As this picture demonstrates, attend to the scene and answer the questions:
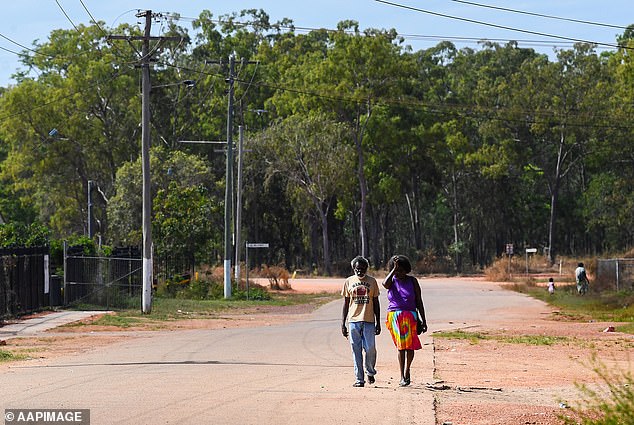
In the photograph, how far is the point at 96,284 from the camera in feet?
124

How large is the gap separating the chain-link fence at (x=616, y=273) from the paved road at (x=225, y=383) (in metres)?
24.0

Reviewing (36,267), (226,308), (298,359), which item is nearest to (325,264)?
(226,308)

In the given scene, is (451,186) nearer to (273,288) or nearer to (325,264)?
(325,264)

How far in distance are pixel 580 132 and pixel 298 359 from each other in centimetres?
6655

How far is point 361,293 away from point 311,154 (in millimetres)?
62959

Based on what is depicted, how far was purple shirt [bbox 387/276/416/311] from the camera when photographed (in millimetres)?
15164

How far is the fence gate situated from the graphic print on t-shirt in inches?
859

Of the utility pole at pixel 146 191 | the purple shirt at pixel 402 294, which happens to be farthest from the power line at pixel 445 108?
the purple shirt at pixel 402 294

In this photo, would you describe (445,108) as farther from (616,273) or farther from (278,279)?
(616,273)

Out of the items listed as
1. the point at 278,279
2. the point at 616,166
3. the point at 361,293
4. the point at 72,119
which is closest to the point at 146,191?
the point at 361,293

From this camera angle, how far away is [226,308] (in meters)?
39.8

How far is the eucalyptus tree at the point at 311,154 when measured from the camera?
77.6 meters

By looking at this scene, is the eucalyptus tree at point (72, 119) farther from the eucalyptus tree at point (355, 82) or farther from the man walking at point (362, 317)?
the man walking at point (362, 317)

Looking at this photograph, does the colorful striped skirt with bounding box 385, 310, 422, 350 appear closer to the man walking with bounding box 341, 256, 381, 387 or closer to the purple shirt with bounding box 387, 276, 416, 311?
the purple shirt with bounding box 387, 276, 416, 311
